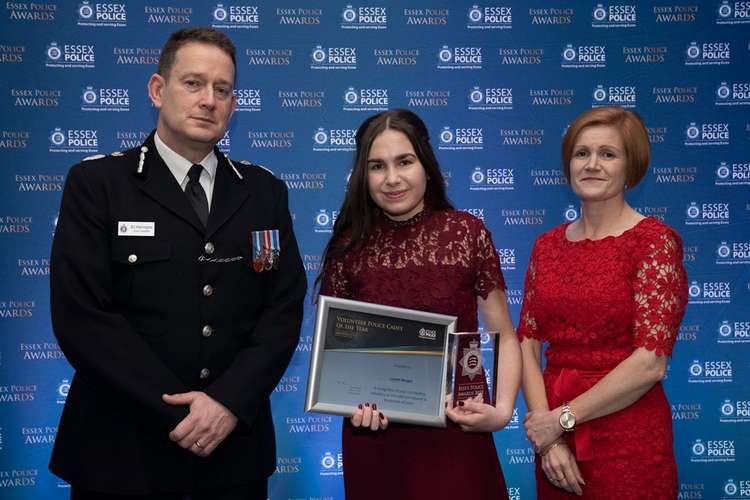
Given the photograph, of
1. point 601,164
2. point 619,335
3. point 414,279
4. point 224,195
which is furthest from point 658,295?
point 224,195

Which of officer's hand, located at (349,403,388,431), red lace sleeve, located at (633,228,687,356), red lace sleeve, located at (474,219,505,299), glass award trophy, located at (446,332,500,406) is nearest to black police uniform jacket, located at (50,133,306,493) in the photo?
officer's hand, located at (349,403,388,431)

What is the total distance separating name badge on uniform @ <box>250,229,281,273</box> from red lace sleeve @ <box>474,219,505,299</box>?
0.68m

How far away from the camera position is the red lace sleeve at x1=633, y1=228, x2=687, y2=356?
7.42ft

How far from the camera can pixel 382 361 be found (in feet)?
7.10

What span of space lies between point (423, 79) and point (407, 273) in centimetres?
260

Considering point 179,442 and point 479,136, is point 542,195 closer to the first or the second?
point 479,136

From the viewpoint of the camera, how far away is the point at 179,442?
2.00m

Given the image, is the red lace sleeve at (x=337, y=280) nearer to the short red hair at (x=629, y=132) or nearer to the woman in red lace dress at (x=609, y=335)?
the woman in red lace dress at (x=609, y=335)

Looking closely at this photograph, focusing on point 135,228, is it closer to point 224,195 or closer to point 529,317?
point 224,195

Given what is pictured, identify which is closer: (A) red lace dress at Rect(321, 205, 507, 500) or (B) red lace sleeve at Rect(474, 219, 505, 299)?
(A) red lace dress at Rect(321, 205, 507, 500)

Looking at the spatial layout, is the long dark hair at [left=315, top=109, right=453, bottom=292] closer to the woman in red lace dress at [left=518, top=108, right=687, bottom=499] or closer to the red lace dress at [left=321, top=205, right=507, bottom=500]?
the red lace dress at [left=321, top=205, right=507, bottom=500]

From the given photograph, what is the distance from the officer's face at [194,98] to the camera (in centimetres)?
215

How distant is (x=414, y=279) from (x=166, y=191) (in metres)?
0.84

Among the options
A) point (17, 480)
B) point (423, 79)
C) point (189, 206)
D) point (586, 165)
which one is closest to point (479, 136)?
point (423, 79)
